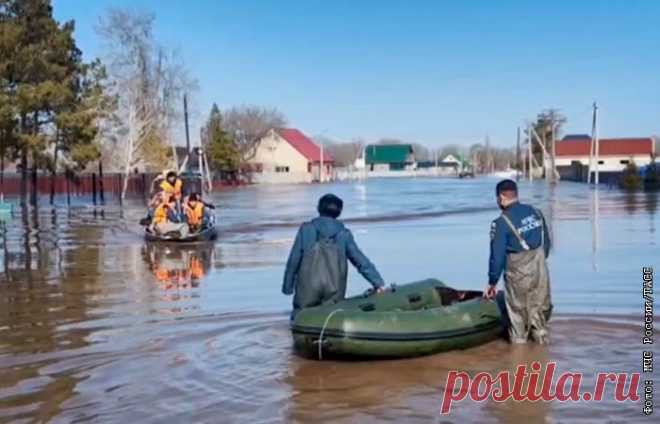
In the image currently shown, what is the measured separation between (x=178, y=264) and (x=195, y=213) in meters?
4.54

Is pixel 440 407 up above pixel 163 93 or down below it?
below

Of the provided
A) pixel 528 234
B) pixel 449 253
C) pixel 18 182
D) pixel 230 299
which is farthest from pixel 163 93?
pixel 528 234

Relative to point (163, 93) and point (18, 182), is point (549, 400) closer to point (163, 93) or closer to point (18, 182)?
point (18, 182)

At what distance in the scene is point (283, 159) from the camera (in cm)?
11125

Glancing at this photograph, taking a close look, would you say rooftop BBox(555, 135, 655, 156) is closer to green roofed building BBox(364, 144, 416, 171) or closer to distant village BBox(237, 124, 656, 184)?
distant village BBox(237, 124, 656, 184)

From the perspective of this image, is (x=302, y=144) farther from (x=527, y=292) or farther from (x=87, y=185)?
(x=527, y=292)

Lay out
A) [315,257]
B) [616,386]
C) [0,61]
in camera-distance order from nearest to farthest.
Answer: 1. [616,386]
2. [315,257]
3. [0,61]

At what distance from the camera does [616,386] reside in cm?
730

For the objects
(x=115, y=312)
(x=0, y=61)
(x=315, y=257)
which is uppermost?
(x=0, y=61)

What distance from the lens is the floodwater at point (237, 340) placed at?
6.88 m

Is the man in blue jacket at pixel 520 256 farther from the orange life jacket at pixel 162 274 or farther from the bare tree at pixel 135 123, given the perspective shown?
the bare tree at pixel 135 123

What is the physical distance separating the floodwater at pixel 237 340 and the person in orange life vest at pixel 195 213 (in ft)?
2.78

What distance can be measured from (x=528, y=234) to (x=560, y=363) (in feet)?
4.17

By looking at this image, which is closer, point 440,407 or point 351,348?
point 440,407
